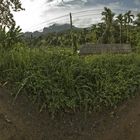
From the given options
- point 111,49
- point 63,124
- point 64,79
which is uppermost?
point 111,49

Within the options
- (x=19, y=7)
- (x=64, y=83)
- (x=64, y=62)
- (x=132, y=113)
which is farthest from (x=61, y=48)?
(x=19, y=7)

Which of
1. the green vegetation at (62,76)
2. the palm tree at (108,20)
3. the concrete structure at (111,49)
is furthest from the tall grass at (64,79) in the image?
the palm tree at (108,20)

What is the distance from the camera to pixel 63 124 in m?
7.89

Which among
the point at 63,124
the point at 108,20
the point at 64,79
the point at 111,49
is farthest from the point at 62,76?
the point at 108,20

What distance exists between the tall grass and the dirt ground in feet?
0.60

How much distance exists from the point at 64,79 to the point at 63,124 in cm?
91

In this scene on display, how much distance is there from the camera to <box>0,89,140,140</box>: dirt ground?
734cm

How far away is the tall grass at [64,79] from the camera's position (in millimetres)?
7887

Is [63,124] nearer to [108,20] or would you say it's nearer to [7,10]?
[7,10]

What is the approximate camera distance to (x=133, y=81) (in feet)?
29.5

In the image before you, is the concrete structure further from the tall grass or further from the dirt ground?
the dirt ground

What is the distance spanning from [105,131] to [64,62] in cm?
169

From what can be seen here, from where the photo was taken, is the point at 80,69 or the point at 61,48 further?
the point at 61,48

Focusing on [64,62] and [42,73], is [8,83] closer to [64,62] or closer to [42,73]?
[42,73]
